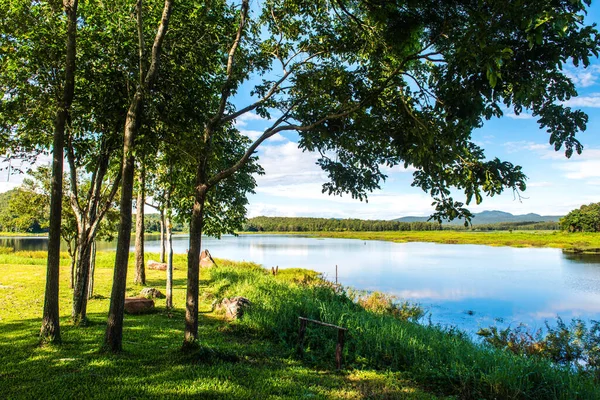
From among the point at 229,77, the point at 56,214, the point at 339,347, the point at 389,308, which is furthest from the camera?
the point at 389,308

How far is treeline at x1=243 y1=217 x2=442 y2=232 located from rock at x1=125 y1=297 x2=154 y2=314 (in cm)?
12857

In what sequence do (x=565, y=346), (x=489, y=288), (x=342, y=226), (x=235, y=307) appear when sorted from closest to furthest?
(x=565, y=346) < (x=235, y=307) < (x=489, y=288) < (x=342, y=226)

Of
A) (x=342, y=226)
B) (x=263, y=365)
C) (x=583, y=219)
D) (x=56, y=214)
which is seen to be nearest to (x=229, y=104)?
(x=56, y=214)

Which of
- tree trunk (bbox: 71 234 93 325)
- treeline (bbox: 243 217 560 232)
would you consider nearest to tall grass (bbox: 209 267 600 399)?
tree trunk (bbox: 71 234 93 325)

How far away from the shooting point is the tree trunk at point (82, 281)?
30.3 feet

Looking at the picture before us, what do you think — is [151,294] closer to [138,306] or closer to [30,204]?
[138,306]

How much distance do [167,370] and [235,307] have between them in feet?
16.9

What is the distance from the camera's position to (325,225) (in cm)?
16250

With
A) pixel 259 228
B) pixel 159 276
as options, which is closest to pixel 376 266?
pixel 159 276

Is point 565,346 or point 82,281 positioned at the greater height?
point 82,281

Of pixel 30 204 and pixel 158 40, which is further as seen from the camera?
pixel 30 204

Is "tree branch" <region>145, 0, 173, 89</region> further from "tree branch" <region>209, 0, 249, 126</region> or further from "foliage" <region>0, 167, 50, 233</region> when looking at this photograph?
"foliage" <region>0, 167, 50, 233</region>

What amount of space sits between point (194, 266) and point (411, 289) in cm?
2131

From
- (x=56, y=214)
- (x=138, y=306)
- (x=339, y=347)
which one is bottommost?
(x=138, y=306)
